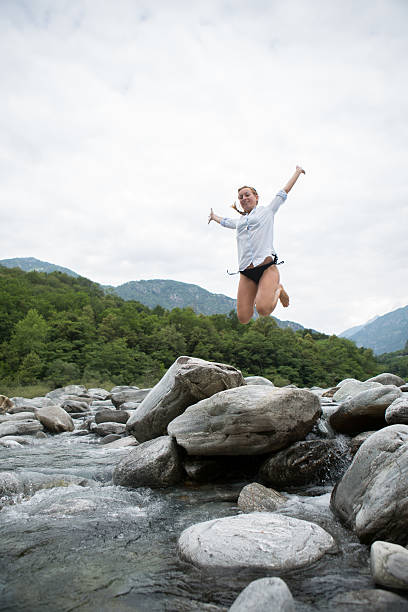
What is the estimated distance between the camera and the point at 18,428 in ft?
39.6

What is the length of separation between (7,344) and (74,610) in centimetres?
4882

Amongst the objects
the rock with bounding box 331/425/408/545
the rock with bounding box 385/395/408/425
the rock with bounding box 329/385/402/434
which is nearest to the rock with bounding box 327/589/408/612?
the rock with bounding box 331/425/408/545

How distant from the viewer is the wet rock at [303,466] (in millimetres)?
6191

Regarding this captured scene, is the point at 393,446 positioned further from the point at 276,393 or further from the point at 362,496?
the point at 276,393

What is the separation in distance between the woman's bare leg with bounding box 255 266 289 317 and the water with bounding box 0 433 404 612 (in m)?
2.70

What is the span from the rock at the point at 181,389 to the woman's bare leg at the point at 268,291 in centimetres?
182

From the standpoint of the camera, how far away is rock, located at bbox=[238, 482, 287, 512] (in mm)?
5227

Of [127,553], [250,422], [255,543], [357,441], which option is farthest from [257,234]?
[127,553]

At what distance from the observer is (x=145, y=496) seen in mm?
6027

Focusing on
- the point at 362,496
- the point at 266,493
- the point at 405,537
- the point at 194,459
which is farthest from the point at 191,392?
the point at 405,537

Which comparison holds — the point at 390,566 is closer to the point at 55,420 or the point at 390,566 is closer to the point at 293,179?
the point at 293,179

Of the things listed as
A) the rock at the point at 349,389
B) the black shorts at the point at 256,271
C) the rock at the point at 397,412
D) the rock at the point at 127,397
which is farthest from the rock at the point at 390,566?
the rock at the point at 127,397

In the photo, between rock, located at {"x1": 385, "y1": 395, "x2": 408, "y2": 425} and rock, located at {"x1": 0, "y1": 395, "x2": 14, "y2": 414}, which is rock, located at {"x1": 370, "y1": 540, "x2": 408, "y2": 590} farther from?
rock, located at {"x1": 0, "y1": 395, "x2": 14, "y2": 414}

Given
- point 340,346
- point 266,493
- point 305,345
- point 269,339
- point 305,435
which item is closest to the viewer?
point 266,493
